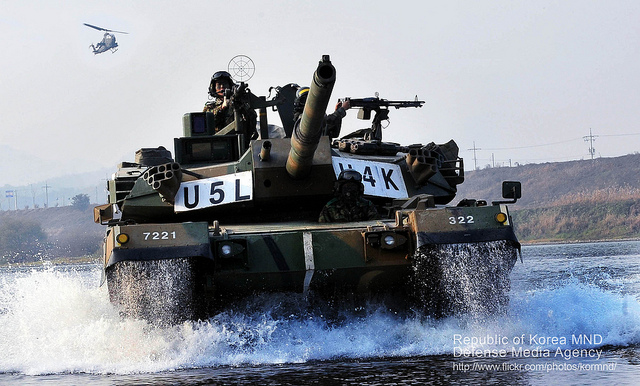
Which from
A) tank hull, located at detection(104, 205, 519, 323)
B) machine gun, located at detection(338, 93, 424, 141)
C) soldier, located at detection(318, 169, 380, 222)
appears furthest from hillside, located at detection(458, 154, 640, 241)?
tank hull, located at detection(104, 205, 519, 323)

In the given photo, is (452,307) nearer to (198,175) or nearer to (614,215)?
(198,175)

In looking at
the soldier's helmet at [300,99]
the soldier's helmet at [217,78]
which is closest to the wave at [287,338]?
the soldier's helmet at [300,99]

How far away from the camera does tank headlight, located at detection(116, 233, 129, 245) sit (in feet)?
38.8

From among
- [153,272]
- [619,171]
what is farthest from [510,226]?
[619,171]

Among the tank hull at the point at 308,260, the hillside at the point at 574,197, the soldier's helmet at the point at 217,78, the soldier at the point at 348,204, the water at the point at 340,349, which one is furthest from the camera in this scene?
the hillside at the point at 574,197

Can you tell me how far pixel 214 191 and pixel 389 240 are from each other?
2694mm

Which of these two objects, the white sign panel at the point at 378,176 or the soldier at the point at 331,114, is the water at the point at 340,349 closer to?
the white sign panel at the point at 378,176

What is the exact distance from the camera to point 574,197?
72.9 m

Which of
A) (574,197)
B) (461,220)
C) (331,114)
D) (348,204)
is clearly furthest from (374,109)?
(574,197)

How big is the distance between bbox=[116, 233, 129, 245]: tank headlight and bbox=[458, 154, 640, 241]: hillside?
5507cm

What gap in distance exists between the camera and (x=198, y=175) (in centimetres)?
1434

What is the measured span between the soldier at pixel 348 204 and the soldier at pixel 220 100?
3171 mm

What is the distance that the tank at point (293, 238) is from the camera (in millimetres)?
12023

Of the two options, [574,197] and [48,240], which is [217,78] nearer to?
[48,240]
